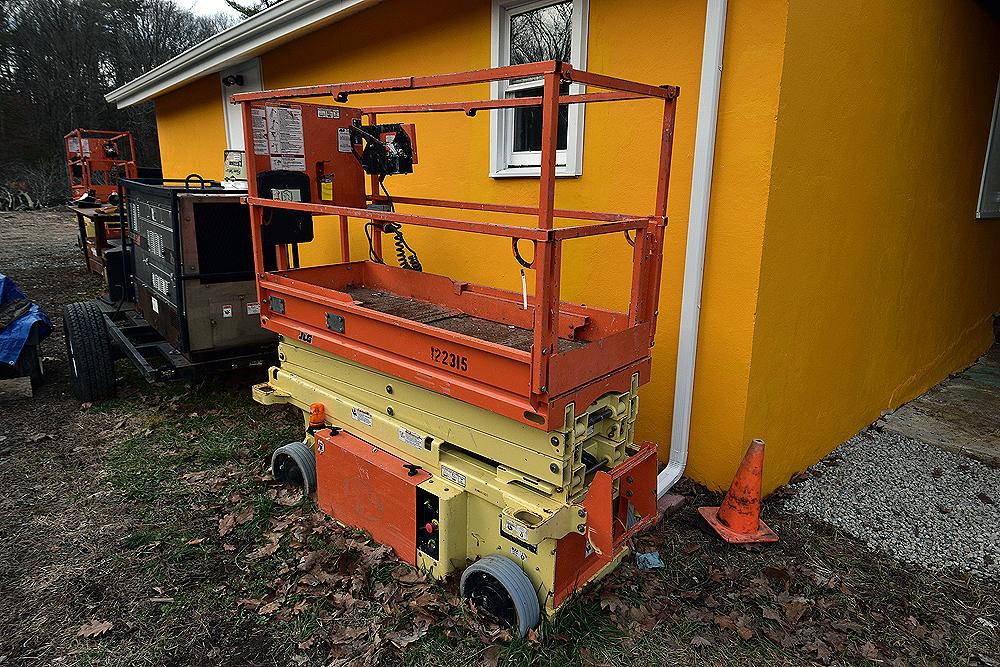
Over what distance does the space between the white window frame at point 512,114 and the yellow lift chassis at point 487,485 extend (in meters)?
2.09

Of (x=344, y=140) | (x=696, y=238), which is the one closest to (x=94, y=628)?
(x=344, y=140)

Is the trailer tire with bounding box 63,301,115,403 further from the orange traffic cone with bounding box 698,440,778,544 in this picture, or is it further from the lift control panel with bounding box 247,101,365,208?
the orange traffic cone with bounding box 698,440,778,544

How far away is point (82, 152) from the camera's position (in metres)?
16.5

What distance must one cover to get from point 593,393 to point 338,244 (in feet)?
16.6

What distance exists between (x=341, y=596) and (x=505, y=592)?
91 centimetres

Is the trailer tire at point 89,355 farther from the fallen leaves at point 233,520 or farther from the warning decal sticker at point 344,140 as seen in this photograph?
the warning decal sticker at point 344,140

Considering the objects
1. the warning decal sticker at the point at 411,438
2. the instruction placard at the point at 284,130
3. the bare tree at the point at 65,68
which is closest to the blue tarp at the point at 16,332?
the instruction placard at the point at 284,130

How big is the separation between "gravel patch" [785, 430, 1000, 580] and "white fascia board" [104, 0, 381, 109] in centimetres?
546

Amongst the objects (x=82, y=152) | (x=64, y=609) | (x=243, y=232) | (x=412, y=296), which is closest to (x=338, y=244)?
(x=243, y=232)

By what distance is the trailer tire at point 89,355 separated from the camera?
18.5ft

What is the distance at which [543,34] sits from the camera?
4879 millimetres

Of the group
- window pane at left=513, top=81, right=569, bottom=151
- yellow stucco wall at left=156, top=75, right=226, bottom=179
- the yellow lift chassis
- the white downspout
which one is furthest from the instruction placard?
yellow stucco wall at left=156, top=75, right=226, bottom=179

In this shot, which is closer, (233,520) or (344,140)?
(233,520)

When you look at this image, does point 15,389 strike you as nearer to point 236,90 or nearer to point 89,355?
point 89,355
